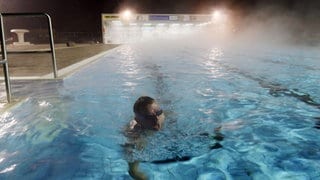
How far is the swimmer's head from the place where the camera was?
11.8 ft

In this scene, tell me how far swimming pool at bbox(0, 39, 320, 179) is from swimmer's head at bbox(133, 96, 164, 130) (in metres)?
0.14

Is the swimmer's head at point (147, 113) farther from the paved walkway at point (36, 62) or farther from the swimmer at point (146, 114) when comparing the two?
the paved walkway at point (36, 62)

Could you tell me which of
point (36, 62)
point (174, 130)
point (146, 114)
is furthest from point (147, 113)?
point (36, 62)

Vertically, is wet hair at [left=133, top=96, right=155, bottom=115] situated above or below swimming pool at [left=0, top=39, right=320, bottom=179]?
above

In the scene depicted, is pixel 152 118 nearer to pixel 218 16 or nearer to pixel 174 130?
pixel 174 130

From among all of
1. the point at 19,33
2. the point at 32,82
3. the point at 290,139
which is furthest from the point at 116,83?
the point at 19,33

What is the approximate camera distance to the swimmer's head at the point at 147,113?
3.59 meters

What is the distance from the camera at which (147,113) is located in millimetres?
3637

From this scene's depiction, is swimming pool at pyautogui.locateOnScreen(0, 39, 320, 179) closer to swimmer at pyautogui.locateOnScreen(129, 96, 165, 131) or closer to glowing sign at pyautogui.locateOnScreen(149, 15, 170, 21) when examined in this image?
swimmer at pyautogui.locateOnScreen(129, 96, 165, 131)

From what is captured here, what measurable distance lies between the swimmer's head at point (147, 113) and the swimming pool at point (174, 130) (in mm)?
144

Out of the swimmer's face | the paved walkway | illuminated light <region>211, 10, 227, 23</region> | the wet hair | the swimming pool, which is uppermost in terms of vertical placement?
illuminated light <region>211, 10, 227, 23</region>

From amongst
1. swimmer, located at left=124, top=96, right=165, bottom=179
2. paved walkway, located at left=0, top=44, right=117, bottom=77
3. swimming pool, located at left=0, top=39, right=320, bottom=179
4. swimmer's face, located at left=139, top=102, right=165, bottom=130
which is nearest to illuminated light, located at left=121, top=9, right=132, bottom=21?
paved walkway, located at left=0, top=44, right=117, bottom=77

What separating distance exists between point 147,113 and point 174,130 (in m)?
0.63

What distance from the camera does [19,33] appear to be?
2219 cm
